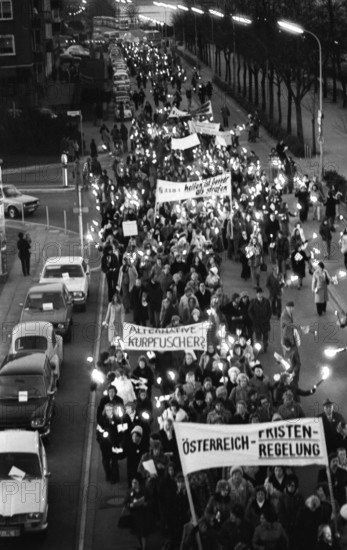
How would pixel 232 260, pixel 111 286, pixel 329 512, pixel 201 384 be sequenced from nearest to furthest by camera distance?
pixel 329 512, pixel 201 384, pixel 111 286, pixel 232 260

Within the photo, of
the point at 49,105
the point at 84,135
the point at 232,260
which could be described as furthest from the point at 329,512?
the point at 49,105

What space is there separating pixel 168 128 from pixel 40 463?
40.9 metres

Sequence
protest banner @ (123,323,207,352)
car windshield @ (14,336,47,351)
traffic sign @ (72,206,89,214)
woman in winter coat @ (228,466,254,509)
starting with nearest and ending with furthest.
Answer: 1. woman in winter coat @ (228,466,254,509)
2. protest banner @ (123,323,207,352)
3. car windshield @ (14,336,47,351)
4. traffic sign @ (72,206,89,214)

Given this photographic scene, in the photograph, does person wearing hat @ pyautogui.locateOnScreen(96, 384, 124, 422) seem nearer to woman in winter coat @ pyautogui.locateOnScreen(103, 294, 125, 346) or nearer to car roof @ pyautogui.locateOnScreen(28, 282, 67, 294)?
woman in winter coat @ pyautogui.locateOnScreen(103, 294, 125, 346)

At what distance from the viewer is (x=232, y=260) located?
40.9 meters

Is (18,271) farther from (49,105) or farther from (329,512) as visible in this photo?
(49,105)

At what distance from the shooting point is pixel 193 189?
39.9 metres

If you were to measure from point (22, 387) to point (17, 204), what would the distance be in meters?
26.5

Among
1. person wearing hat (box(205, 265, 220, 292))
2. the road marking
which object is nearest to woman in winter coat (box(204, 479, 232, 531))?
the road marking

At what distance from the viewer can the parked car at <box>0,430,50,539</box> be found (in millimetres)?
21266

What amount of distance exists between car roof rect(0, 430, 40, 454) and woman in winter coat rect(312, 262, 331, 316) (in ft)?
36.9

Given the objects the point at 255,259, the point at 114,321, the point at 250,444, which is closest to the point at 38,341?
the point at 114,321

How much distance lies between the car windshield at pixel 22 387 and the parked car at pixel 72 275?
30.1ft

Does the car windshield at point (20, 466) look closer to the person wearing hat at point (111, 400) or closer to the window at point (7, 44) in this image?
the person wearing hat at point (111, 400)
